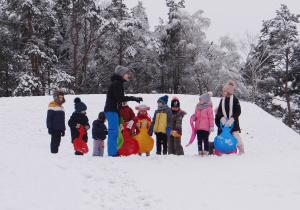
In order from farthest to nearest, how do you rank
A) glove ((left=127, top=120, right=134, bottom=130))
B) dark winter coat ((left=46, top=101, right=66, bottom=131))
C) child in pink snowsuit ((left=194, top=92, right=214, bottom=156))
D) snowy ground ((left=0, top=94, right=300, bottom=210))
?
child in pink snowsuit ((left=194, top=92, right=214, bottom=156)), glove ((left=127, top=120, right=134, bottom=130)), dark winter coat ((left=46, top=101, right=66, bottom=131)), snowy ground ((left=0, top=94, right=300, bottom=210))

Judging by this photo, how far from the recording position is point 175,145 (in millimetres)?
8141

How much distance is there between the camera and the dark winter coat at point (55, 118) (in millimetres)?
7312

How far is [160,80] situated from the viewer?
126ft

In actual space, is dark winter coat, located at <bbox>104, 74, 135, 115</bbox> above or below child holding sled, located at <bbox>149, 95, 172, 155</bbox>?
above

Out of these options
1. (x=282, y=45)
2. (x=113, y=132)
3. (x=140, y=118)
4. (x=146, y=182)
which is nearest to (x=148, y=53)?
(x=282, y=45)

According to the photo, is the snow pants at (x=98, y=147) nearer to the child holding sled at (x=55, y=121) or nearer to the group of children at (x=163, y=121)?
the group of children at (x=163, y=121)

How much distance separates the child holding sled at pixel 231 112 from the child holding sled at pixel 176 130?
3.60 ft

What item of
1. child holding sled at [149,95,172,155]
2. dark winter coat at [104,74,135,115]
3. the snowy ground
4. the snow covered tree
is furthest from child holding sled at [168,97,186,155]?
the snow covered tree

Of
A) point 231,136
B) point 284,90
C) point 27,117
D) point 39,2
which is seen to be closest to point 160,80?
point 284,90

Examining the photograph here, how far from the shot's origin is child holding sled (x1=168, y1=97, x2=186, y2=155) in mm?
8109

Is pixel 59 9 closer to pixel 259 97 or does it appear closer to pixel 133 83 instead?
pixel 133 83

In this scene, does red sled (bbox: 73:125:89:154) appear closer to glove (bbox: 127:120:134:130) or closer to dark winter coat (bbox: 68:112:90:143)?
dark winter coat (bbox: 68:112:90:143)

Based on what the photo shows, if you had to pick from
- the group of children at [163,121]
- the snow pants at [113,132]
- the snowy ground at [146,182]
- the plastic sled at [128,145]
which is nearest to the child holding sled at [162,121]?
the group of children at [163,121]

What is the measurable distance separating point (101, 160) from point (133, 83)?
30.0m
